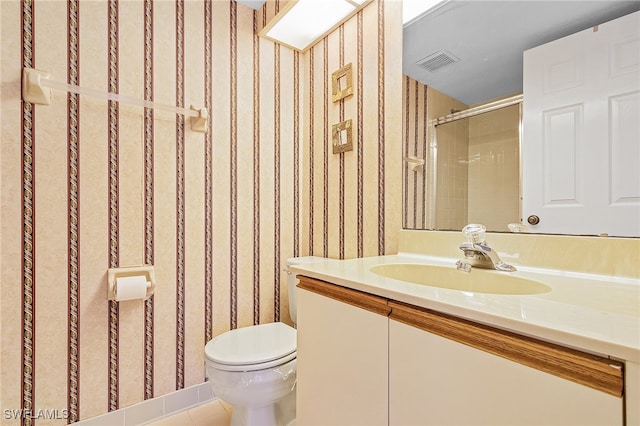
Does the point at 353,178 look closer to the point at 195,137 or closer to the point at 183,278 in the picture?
the point at 195,137

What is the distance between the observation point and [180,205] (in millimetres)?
1546

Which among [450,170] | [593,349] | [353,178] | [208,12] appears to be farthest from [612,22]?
[208,12]

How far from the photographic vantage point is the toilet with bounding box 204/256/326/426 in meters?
1.17

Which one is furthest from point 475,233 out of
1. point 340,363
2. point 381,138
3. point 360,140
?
point 360,140

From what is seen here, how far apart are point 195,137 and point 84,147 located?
0.47 m

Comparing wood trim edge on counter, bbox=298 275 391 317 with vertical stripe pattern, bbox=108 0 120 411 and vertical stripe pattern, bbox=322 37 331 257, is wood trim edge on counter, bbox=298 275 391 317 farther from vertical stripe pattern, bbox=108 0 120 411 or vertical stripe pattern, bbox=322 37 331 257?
vertical stripe pattern, bbox=108 0 120 411

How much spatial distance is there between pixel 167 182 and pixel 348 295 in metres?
1.13

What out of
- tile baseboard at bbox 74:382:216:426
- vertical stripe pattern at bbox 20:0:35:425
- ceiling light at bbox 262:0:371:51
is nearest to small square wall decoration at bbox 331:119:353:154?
ceiling light at bbox 262:0:371:51

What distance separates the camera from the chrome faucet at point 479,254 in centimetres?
95

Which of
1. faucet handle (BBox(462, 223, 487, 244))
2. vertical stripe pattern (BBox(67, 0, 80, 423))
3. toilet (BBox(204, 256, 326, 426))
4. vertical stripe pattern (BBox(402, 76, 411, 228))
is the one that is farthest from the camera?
vertical stripe pattern (BBox(402, 76, 411, 228))

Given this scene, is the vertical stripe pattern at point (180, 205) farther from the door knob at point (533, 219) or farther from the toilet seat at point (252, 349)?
the door knob at point (533, 219)

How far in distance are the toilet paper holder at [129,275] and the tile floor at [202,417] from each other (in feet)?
1.98

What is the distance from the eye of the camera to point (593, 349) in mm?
444

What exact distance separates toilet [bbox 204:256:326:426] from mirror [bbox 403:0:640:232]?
0.79 meters
